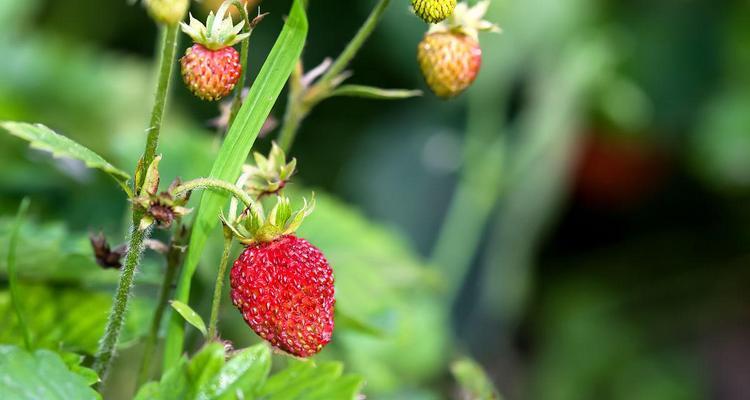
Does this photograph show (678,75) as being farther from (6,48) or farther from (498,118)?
(6,48)

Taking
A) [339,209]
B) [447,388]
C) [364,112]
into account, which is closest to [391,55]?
[364,112]

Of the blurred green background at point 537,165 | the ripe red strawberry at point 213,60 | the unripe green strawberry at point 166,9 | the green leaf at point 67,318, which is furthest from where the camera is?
the blurred green background at point 537,165

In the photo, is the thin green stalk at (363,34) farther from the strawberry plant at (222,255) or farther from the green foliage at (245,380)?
the green foliage at (245,380)

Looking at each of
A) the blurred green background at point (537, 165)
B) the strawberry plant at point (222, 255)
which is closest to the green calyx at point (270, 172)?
the strawberry plant at point (222, 255)

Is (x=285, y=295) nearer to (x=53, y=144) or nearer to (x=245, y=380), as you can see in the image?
(x=245, y=380)

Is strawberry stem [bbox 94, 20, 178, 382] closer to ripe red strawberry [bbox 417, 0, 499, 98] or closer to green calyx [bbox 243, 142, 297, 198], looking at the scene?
green calyx [bbox 243, 142, 297, 198]
